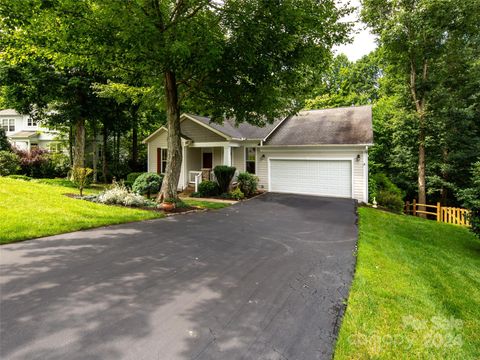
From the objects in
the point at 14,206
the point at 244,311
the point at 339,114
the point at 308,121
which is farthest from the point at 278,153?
the point at 244,311

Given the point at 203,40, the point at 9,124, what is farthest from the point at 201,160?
the point at 9,124

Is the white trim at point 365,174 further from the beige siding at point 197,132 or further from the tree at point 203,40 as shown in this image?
the beige siding at point 197,132

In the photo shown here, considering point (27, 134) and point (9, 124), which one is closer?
point (27, 134)

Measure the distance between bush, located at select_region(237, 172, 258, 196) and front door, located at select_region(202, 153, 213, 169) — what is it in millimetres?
3854

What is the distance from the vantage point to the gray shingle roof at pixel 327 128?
1424 centimetres

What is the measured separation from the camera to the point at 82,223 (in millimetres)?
6902

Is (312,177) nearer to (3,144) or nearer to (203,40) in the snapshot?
(203,40)

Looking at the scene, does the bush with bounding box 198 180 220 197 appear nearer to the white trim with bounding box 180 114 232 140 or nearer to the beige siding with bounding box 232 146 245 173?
the white trim with bounding box 180 114 232 140

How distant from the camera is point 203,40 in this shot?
7711mm

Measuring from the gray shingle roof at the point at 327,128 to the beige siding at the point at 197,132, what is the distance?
3.13 metres

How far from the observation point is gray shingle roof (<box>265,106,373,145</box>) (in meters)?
14.2

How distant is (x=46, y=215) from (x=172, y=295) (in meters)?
5.66

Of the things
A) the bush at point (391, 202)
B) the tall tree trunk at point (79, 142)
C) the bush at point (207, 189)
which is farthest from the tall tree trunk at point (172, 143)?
the bush at point (391, 202)

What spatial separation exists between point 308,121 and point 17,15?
14569 millimetres
